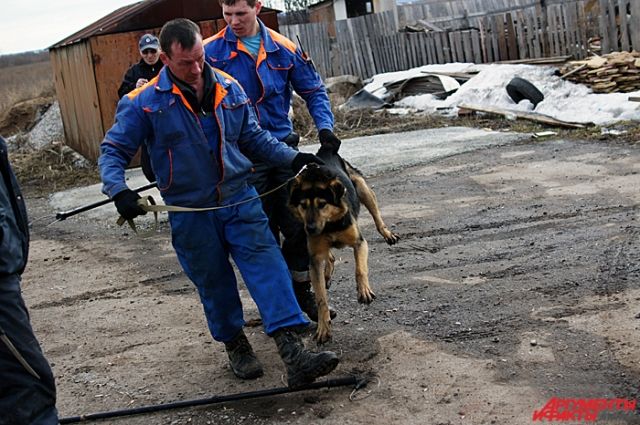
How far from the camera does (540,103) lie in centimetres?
1432

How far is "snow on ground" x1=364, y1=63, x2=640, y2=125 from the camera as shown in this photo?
503 inches

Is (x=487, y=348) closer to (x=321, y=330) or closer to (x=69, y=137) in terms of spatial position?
(x=321, y=330)

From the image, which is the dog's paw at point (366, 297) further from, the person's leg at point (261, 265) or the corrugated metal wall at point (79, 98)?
the corrugated metal wall at point (79, 98)

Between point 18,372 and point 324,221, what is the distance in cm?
231

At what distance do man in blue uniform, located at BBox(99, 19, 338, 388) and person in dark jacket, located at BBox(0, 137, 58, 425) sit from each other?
975mm

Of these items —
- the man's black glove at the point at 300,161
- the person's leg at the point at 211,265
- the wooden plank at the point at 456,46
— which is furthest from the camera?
the wooden plank at the point at 456,46

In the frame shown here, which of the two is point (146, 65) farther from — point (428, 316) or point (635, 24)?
point (635, 24)

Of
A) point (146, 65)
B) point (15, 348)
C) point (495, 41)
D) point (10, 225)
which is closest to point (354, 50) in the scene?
point (495, 41)

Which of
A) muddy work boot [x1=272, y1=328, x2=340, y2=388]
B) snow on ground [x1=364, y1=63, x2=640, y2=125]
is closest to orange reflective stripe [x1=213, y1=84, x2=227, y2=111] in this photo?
muddy work boot [x1=272, y1=328, x2=340, y2=388]

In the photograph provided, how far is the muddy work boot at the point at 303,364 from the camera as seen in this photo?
4293 mm

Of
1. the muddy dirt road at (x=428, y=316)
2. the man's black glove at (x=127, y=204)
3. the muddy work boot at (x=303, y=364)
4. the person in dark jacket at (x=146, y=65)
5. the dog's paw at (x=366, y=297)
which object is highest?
the person in dark jacket at (x=146, y=65)

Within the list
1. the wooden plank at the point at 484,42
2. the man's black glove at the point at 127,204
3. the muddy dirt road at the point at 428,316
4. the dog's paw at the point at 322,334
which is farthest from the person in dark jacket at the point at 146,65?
the wooden plank at the point at 484,42

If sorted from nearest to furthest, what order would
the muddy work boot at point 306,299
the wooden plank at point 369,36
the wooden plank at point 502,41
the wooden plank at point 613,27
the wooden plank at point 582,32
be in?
the muddy work boot at point 306,299
the wooden plank at point 613,27
the wooden plank at point 582,32
the wooden plank at point 502,41
the wooden plank at point 369,36

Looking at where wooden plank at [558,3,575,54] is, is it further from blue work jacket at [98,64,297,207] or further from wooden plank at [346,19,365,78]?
blue work jacket at [98,64,297,207]
